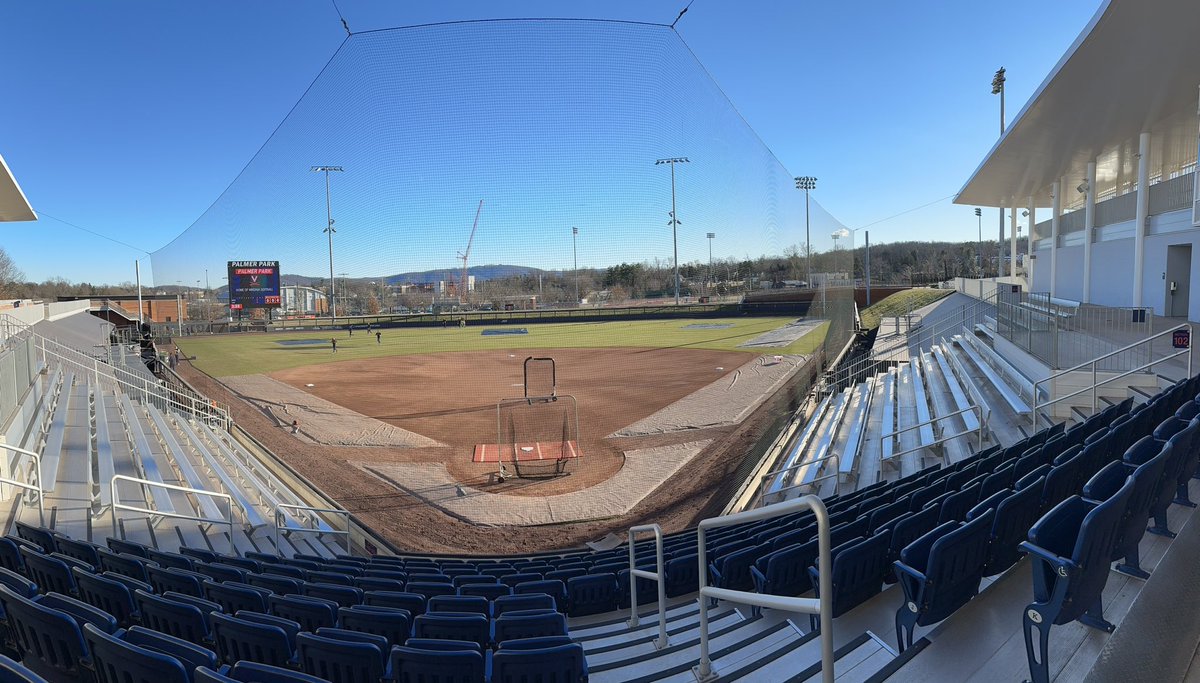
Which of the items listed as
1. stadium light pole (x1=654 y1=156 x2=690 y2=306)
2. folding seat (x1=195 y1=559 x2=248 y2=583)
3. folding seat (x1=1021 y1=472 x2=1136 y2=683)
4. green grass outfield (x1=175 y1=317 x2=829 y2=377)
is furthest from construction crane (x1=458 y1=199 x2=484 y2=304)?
folding seat (x1=1021 y1=472 x2=1136 y2=683)

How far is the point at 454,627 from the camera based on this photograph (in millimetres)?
3080

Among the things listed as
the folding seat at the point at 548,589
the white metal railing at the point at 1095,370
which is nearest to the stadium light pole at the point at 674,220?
the white metal railing at the point at 1095,370

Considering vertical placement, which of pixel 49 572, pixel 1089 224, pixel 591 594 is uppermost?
pixel 1089 224

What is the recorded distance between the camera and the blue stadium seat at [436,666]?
92.4 inches

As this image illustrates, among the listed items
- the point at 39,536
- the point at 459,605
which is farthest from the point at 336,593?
the point at 39,536

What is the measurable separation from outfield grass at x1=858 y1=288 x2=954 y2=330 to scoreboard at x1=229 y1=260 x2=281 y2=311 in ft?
115

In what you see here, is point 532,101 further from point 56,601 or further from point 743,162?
point 56,601

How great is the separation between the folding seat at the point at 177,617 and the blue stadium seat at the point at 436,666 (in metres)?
1.14

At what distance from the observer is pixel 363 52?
16.0 metres

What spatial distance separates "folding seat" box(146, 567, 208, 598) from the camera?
11.7 ft

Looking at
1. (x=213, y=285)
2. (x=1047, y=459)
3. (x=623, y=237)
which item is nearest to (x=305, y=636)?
(x=1047, y=459)

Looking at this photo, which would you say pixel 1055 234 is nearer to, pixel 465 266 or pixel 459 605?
pixel 465 266

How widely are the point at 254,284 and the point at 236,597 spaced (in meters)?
24.0

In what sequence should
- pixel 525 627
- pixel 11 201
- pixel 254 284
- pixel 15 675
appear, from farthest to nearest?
pixel 254 284, pixel 11 201, pixel 525 627, pixel 15 675
